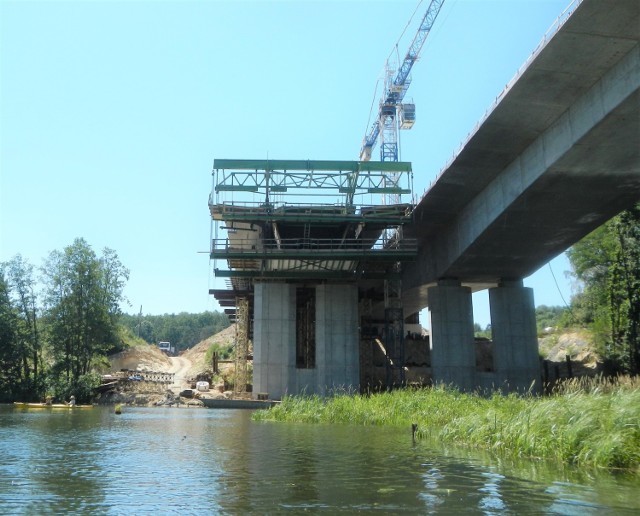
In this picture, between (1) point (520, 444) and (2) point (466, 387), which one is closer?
(1) point (520, 444)

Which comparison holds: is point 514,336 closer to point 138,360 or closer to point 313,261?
point 313,261

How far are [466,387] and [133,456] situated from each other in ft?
112

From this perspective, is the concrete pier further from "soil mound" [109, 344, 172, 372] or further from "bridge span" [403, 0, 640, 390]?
"soil mound" [109, 344, 172, 372]

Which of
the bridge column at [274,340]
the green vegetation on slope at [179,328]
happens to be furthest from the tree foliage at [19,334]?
the green vegetation on slope at [179,328]

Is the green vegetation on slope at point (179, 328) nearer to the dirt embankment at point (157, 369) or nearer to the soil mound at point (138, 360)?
the dirt embankment at point (157, 369)

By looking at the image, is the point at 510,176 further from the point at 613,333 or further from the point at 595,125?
the point at 613,333

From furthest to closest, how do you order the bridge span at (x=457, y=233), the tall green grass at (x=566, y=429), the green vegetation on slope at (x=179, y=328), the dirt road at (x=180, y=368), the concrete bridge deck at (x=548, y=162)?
the green vegetation on slope at (x=179, y=328), the dirt road at (x=180, y=368), the bridge span at (x=457, y=233), the concrete bridge deck at (x=548, y=162), the tall green grass at (x=566, y=429)

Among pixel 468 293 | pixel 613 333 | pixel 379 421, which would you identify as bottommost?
pixel 379 421

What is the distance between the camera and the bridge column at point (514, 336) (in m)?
45.2

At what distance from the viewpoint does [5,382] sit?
53.4m

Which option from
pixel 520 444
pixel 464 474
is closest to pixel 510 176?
pixel 520 444

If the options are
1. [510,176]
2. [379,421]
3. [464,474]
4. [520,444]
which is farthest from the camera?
[510,176]

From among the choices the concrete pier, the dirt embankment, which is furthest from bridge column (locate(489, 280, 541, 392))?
the dirt embankment

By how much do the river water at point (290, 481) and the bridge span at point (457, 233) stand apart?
61.1 feet
